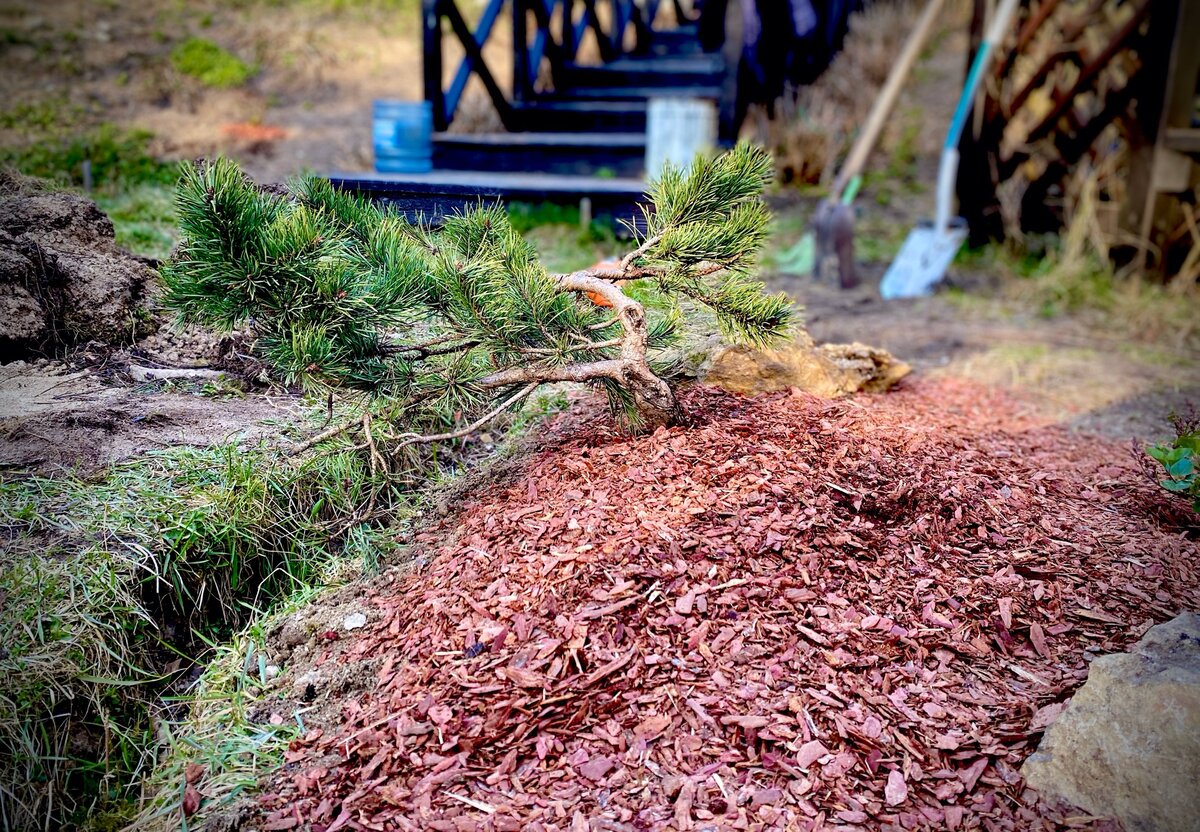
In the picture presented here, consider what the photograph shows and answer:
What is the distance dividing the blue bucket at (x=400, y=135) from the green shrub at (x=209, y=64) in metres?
2.18


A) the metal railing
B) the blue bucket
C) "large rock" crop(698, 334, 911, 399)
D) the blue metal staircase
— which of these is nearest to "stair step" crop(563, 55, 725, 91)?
the blue metal staircase

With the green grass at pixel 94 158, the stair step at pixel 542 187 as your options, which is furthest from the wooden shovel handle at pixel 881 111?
the green grass at pixel 94 158

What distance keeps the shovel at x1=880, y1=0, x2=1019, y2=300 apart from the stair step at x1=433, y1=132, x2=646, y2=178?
187cm

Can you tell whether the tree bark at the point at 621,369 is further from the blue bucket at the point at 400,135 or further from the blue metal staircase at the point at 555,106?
the blue bucket at the point at 400,135

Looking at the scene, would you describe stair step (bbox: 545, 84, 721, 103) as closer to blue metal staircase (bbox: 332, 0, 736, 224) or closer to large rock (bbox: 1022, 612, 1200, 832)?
blue metal staircase (bbox: 332, 0, 736, 224)

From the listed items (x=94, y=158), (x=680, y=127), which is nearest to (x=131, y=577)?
(x=94, y=158)

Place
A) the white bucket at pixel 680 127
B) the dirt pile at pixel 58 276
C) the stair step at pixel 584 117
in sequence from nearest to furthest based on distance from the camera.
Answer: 1. the dirt pile at pixel 58 276
2. the white bucket at pixel 680 127
3. the stair step at pixel 584 117

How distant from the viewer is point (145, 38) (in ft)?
21.0

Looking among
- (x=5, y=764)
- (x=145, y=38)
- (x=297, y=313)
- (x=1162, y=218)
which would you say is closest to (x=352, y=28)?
(x=145, y=38)

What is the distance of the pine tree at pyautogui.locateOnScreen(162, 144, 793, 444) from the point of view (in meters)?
1.91

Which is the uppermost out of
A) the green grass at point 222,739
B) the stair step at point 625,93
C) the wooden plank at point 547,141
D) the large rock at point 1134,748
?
the stair step at point 625,93

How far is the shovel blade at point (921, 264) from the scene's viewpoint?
18.7 ft

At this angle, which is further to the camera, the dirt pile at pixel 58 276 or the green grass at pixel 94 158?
the green grass at pixel 94 158

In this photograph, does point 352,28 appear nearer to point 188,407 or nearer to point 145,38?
point 145,38
